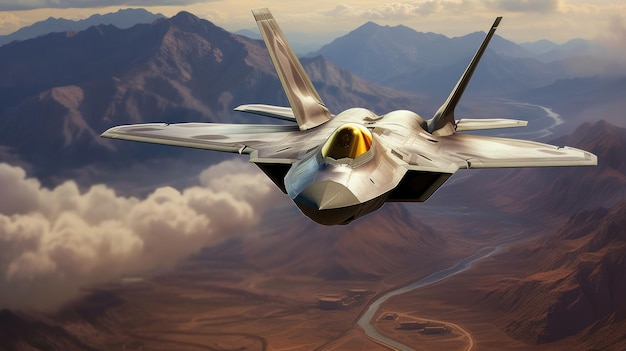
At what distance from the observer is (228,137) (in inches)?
1318

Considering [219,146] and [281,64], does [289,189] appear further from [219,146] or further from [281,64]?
[281,64]

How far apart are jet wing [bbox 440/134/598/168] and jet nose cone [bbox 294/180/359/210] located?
8.30 m

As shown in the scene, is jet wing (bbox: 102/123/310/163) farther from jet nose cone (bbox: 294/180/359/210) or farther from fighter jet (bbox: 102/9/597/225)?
jet nose cone (bbox: 294/180/359/210)

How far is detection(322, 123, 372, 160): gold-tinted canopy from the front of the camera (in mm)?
24234

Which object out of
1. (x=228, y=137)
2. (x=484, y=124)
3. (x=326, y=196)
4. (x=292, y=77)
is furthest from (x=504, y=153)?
(x=228, y=137)

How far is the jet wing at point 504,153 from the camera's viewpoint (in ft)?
96.9

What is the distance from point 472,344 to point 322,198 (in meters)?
184

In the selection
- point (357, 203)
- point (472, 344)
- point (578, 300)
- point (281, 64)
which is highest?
point (281, 64)

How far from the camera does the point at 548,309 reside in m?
197

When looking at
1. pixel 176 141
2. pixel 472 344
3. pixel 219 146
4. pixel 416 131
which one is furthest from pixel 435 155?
pixel 472 344

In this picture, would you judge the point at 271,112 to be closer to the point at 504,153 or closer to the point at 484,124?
the point at 484,124

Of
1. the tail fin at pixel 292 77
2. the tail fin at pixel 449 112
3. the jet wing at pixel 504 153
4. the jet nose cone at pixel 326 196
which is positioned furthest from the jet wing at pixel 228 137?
the jet wing at pixel 504 153

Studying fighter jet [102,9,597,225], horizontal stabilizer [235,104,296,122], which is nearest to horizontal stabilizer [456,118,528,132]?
fighter jet [102,9,597,225]

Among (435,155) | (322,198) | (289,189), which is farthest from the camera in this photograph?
(435,155)
